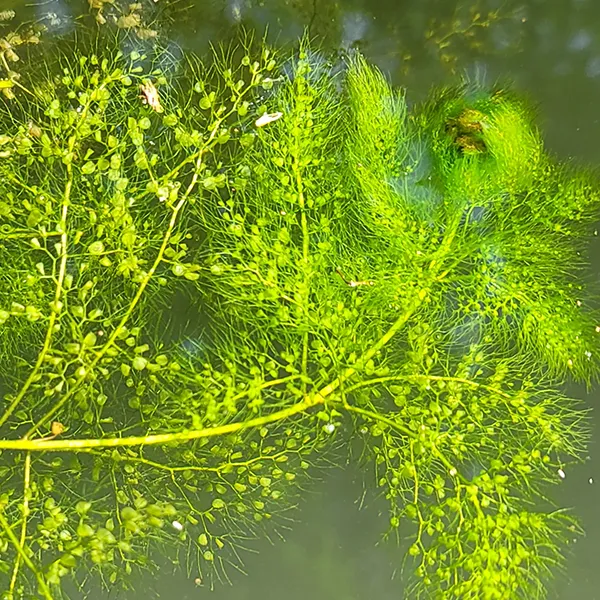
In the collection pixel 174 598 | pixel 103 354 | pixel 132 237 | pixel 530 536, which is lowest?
pixel 174 598

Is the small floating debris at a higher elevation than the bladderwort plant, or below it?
higher

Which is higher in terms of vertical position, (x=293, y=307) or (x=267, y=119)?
(x=267, y=119)

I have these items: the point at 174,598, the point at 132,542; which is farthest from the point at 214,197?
the point at 174,598

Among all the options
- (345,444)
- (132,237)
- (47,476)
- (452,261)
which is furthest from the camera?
(345,444)

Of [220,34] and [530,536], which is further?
[220,34]

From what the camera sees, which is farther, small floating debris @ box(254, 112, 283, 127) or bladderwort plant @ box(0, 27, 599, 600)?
small floating debris @ box(254, 112, 283, 127)

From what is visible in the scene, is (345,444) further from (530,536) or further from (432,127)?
(432,127)

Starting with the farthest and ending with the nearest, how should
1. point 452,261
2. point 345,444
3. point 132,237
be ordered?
point 345,444, point 452,261, point 132,237

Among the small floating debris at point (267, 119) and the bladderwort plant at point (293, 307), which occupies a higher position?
the small floating debris at point (267, 119)
